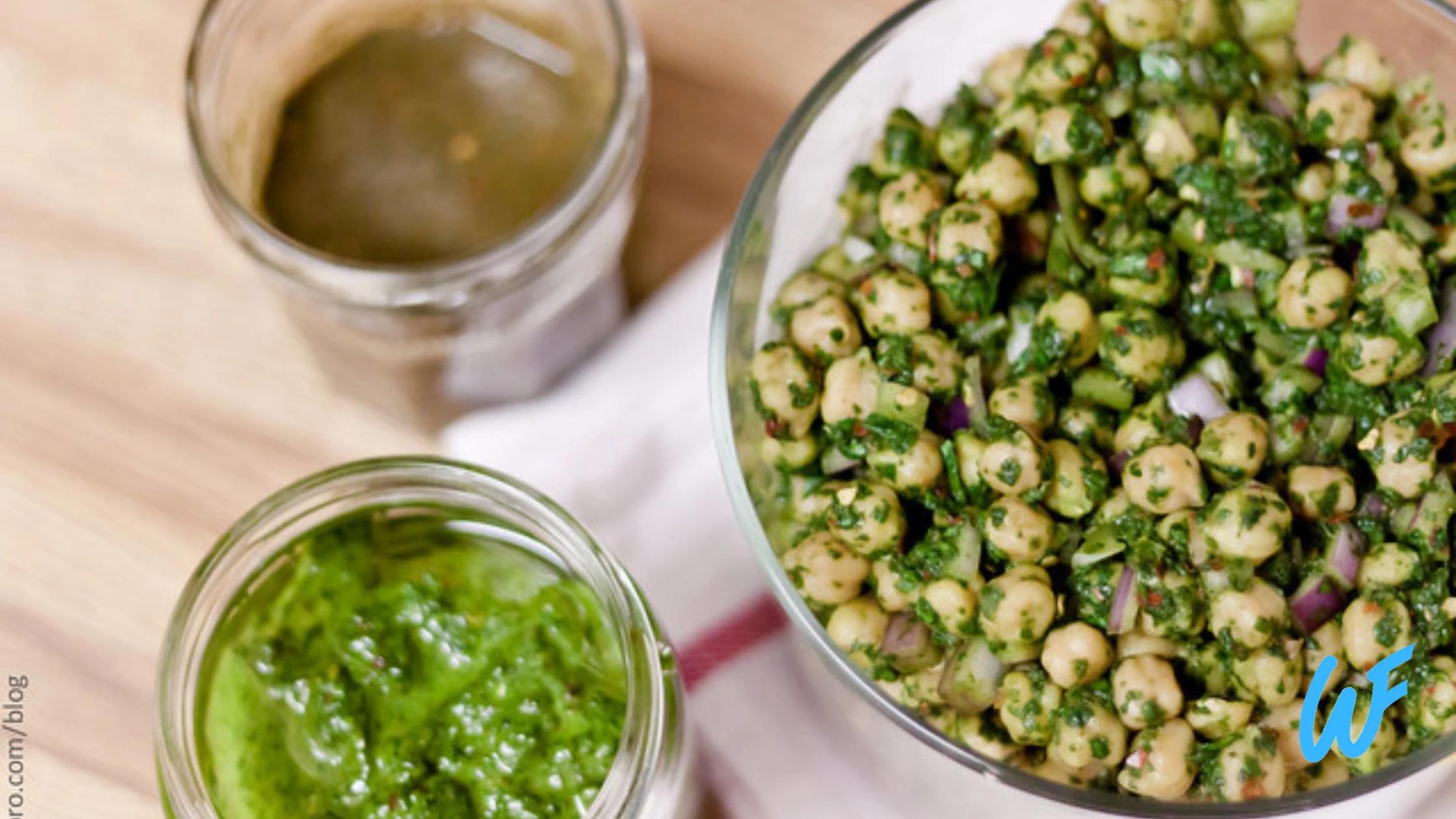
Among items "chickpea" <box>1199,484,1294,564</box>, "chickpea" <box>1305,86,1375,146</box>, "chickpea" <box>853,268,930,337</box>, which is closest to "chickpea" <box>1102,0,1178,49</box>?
"chickpea" <box>1305,86,1375,146</box>

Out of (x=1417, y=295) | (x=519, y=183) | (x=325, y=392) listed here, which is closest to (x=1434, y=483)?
(x=1417, y=295)

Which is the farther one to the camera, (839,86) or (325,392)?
(325,392)

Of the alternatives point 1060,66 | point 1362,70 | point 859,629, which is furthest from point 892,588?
point 1362,70

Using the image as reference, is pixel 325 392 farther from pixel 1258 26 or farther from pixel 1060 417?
pixel 1258 26

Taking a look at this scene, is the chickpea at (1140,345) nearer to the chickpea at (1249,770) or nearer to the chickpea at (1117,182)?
the chickpea at (1117,182)

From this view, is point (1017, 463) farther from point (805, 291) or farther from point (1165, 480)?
point (805, 291)

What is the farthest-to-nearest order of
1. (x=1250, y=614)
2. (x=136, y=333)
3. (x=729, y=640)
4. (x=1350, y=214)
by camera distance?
(x=136, y=333)
(x=729, y=640)
(x=1350, y=214)
(x=1250, y=614)

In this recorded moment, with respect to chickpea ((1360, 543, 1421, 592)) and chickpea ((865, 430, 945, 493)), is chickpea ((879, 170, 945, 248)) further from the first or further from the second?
chickpea ((1360, 543, 1421, 592))
